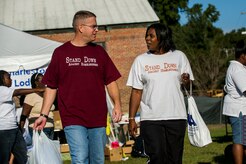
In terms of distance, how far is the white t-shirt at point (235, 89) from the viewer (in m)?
7.98

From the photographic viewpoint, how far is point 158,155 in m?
6.52

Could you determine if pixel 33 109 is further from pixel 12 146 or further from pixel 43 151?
pixel 43 151

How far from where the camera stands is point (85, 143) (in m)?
6.00

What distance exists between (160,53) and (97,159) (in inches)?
57.1

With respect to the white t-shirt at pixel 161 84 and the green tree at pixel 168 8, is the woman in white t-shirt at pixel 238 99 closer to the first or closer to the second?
the white t-shirt at pixel 161 84

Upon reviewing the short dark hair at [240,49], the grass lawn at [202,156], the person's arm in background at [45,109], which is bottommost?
the grass lawn at [202,156]

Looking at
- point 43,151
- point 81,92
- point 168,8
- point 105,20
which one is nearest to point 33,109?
point 43,151

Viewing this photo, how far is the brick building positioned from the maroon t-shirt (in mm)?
28016

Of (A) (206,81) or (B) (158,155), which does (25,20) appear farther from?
(B) (158,155)

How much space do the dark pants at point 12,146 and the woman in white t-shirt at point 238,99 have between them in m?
3.39

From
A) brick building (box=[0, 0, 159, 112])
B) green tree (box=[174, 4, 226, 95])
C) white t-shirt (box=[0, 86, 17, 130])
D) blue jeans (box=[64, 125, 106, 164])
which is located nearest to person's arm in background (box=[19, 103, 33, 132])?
white t-shirt (box=[0, 86, 17, 130])

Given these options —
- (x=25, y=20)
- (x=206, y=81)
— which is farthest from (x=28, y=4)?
(x=206, y=81)

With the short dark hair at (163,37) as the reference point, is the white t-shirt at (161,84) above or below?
below

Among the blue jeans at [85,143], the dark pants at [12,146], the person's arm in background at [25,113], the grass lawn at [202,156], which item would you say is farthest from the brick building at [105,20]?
the blue jeans at [85,143]
